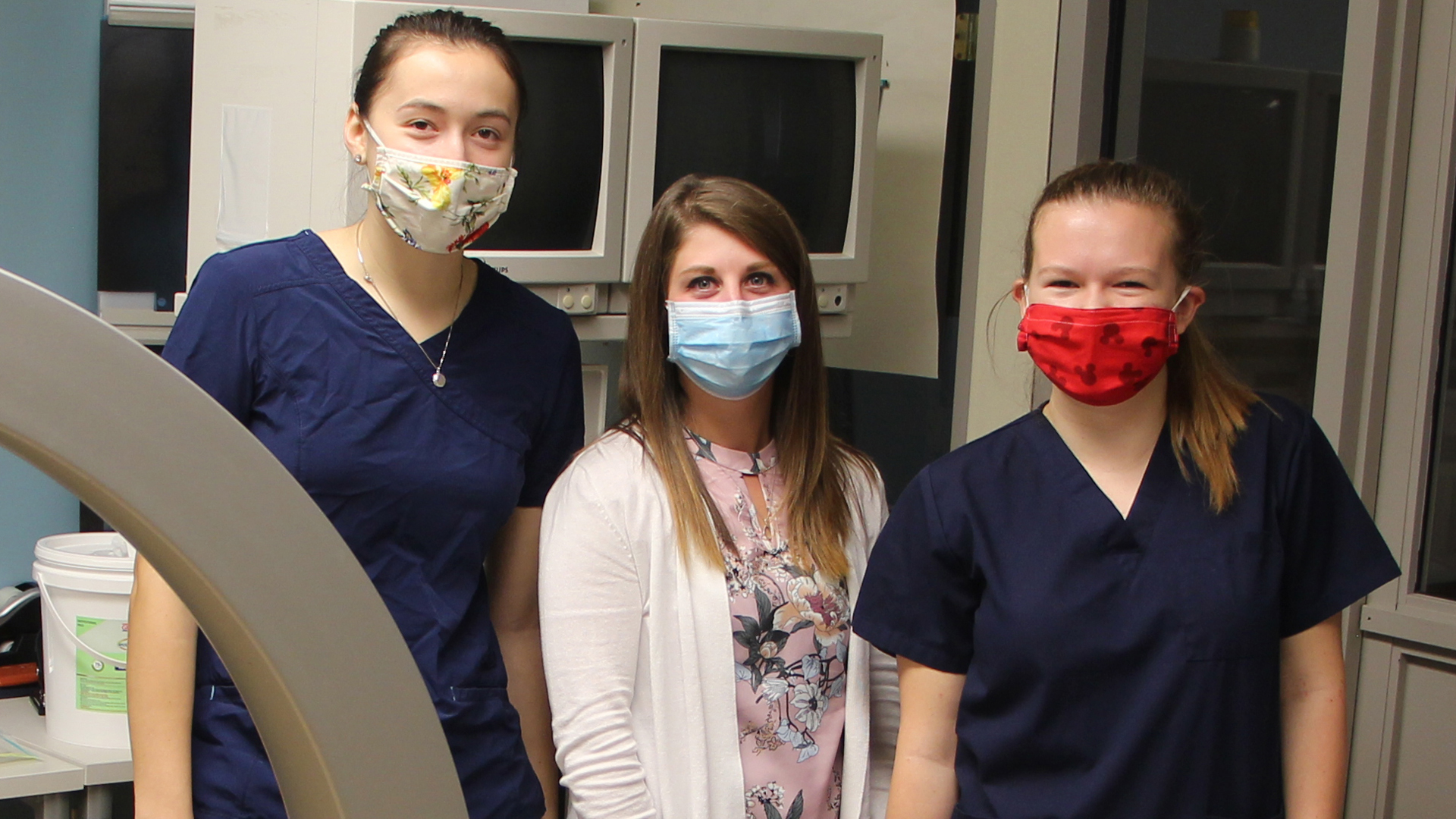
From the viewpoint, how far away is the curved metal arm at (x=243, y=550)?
1.22 ft

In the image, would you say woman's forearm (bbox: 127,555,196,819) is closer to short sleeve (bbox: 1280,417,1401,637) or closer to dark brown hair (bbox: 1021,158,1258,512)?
dark brown hair (bbox: 1021,158,1258,512)

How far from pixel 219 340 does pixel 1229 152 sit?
62.2 inches

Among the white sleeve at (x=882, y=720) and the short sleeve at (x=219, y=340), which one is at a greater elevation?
the short sleeve at (x=219, y=340)

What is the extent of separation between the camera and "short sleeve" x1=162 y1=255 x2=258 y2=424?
3.67 feet

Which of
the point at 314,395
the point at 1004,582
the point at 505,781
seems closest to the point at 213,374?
the point at 314,395

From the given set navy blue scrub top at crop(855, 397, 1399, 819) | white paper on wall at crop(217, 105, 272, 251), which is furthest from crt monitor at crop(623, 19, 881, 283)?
navy blue scrub top at crop(855, 397, 1399, 819)

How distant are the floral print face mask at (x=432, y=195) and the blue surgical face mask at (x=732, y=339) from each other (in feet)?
0.74

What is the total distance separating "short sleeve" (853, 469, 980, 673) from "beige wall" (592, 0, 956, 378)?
4.31ft

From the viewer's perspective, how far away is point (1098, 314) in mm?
1101

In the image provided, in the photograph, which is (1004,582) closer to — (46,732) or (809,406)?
(809,406)

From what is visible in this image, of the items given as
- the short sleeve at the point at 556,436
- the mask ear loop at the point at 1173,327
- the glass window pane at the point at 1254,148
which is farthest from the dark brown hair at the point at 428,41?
the glass window pane at the point at 1254,148

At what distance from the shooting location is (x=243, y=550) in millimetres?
404

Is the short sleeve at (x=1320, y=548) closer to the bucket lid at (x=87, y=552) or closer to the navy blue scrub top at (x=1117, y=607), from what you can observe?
the navy blue scrub top at (x=1117, y=607)

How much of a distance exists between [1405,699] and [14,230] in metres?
2.35
